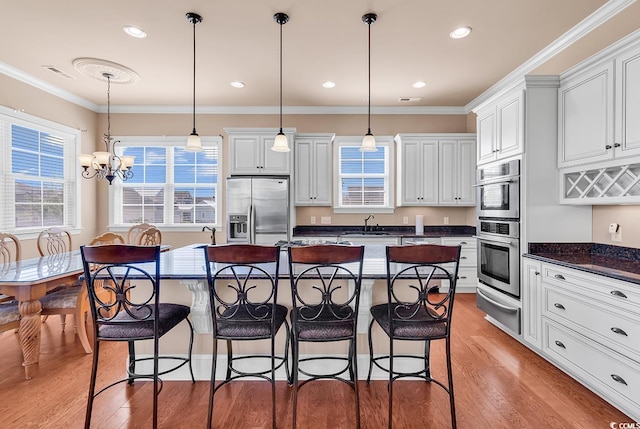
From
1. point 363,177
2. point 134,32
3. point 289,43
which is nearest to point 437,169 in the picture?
point 363,177

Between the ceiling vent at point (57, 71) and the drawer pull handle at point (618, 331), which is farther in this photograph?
the ceiling vent at point (57, 71)

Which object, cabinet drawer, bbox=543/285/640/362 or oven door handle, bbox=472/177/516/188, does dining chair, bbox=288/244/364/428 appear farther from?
oven door handle, bbox=472/177/516/188

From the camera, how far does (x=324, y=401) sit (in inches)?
84.4

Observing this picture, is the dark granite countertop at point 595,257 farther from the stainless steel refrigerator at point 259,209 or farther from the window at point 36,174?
the window at point 36,174

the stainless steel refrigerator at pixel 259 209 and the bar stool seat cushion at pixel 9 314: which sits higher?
the stainless steel refrigerator at pixel 259 209

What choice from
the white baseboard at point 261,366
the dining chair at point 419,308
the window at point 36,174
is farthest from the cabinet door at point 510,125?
the window at point 36,174

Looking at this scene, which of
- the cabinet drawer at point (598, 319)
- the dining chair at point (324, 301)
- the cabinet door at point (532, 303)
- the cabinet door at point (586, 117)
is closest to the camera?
the dining chair at point (324, 301)

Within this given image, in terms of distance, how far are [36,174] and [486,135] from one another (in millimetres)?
5797

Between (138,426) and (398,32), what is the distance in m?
3.77

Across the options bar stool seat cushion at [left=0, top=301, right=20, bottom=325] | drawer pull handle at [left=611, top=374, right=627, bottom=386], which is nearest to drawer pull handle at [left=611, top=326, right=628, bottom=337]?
drawer pull handle at [left=611, top=374, right=627, bottom=386]

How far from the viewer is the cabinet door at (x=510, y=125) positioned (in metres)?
2.96

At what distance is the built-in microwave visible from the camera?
9.89ft

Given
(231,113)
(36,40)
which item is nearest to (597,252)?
(231,113)

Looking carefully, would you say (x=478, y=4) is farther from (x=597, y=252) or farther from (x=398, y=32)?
(x=597, y=252)
